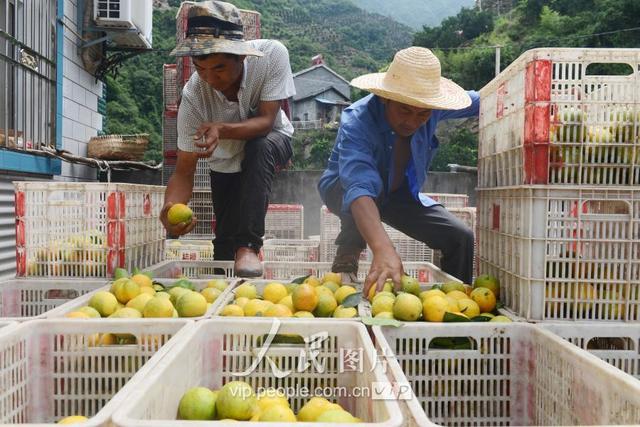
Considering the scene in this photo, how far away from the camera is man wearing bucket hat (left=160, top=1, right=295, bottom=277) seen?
289cm

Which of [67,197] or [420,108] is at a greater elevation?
[420,108]

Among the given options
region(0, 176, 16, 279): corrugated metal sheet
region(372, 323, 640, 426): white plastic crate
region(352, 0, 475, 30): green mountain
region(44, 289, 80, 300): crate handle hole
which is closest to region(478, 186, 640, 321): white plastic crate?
region(372, 323, 640, 426): white plastic crate

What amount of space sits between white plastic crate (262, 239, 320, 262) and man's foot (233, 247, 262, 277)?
2311 mm

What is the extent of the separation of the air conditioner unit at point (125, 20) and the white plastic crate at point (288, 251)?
5.08m

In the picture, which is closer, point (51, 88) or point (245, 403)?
point (245, 403)

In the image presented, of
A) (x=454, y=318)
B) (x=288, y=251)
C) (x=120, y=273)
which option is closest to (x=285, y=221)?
(x=288, y=251)

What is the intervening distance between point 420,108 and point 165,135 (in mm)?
8371

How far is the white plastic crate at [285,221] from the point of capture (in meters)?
7.91

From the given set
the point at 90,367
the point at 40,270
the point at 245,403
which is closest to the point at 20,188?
the point at 40,270

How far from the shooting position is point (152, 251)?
326cm

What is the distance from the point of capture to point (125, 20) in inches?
339

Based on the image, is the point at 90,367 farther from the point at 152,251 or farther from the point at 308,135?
the point at 308,135

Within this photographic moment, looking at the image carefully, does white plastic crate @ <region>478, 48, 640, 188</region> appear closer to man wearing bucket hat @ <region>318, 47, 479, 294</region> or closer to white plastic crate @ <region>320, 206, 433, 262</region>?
man wearing bucket hat @ <region>318, 47, 479, 294</region>

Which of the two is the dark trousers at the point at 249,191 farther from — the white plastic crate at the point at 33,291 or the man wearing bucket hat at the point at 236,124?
the white plastic crate at the point at 33,291
